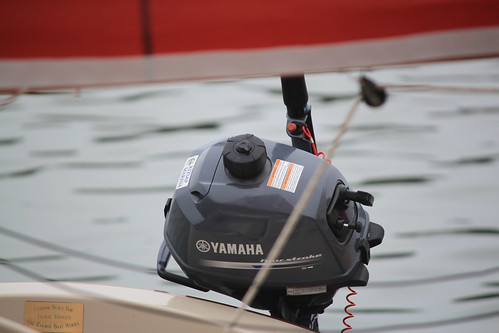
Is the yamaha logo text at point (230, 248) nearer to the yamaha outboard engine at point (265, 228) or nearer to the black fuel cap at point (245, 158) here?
the yamaha outboard engine at point (265, 228)

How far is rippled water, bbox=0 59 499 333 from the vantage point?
256 cm

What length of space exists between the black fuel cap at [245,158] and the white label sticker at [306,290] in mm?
208

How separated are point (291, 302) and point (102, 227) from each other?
168cm

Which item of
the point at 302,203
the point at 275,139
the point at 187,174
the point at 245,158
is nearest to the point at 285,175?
the point at 245,158

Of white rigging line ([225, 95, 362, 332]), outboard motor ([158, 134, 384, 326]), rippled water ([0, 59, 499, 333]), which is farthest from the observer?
rippled water ([0, 59, 499, 333])

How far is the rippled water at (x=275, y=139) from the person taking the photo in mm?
2561

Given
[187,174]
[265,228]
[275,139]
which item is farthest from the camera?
[275,139]

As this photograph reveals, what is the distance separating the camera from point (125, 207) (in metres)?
3.17

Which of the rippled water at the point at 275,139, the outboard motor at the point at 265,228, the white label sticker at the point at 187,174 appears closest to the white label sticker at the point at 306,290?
the outboard motor at the point at 265,228

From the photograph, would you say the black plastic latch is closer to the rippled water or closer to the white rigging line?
the white rigging line

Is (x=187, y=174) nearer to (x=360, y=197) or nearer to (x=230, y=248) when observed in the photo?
(x=230, y=248)

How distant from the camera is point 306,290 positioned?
1.40 meters

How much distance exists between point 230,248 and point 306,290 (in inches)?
5.9

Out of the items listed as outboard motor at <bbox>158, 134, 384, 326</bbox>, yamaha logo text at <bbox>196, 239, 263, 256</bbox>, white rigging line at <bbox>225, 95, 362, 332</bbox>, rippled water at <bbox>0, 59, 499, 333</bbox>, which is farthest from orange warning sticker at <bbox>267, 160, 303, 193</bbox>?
rippled water at <bbox>0, 59, 499, 333</bbox>
